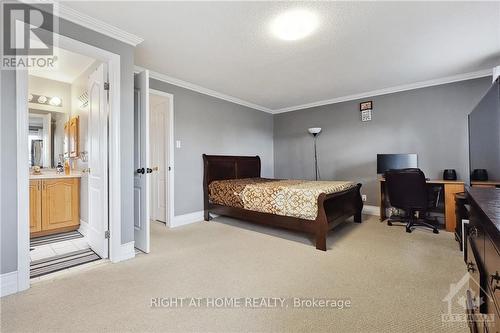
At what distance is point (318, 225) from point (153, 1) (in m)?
2.73

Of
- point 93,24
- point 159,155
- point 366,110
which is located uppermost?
point 93,24

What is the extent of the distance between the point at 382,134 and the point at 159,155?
411 centimetres

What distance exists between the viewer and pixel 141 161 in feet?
8.48

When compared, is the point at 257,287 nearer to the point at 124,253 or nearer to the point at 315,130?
the point at 124,253

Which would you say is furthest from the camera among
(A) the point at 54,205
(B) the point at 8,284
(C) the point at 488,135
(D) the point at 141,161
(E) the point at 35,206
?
(A) the point at 54,205

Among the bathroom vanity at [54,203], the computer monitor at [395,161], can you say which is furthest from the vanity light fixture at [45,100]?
the computer monitor at [395,161]

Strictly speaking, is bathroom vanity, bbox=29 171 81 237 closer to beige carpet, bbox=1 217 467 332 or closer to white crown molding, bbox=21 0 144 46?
beige carpet, bbox=1 217 467 332

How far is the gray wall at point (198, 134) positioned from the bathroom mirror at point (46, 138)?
1.86m

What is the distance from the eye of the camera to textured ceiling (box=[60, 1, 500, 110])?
6.48ft

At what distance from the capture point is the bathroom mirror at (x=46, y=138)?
357cm

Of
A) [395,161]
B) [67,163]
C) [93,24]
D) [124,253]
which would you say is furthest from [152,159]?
[395,161]

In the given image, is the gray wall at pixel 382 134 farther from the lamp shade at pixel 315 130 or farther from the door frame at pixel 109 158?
the door frame at pixel 109 158

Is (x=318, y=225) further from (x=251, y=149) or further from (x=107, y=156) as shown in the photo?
(x=251, y=149)

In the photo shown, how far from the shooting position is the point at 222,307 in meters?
1.58
